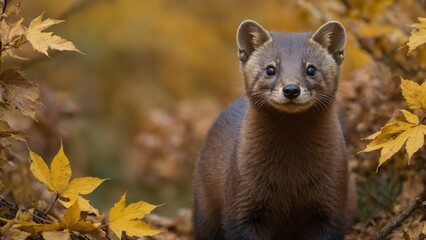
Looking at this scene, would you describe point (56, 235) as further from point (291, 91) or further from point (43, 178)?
point (291, 91)

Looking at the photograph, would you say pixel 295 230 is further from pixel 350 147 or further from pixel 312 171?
pixel 350 147

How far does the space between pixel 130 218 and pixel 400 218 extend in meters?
1.72

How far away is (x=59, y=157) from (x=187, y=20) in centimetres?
1093

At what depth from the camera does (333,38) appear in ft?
21.1

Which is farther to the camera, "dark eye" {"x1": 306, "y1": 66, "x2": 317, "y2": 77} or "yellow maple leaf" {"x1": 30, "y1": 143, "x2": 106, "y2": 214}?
"dark eye" {"x1": 306, "y1": 66, "x2": 317, "y2": 77}

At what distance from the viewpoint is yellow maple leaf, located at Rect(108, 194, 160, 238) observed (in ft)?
17.2

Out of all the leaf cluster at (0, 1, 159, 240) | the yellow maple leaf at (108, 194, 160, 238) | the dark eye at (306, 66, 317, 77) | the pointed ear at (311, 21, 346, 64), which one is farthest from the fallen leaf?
the pointed ear at (311, 21, 346, 64)

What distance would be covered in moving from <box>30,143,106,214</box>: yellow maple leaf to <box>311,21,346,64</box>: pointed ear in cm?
196

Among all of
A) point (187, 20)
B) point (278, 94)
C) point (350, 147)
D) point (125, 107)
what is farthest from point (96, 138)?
point (278, 94)

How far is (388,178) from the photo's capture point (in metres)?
7.57

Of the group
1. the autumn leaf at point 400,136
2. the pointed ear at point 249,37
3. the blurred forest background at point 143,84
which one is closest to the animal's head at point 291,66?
the pointed ear at point 249,37

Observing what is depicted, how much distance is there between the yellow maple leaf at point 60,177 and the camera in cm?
512

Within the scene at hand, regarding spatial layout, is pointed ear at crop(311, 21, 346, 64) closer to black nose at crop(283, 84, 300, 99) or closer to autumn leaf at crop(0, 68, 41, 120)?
black nose at crop(283, 84, 300, 99)

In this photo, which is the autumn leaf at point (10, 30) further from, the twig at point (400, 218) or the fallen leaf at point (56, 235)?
the twig at point (400, 218)
